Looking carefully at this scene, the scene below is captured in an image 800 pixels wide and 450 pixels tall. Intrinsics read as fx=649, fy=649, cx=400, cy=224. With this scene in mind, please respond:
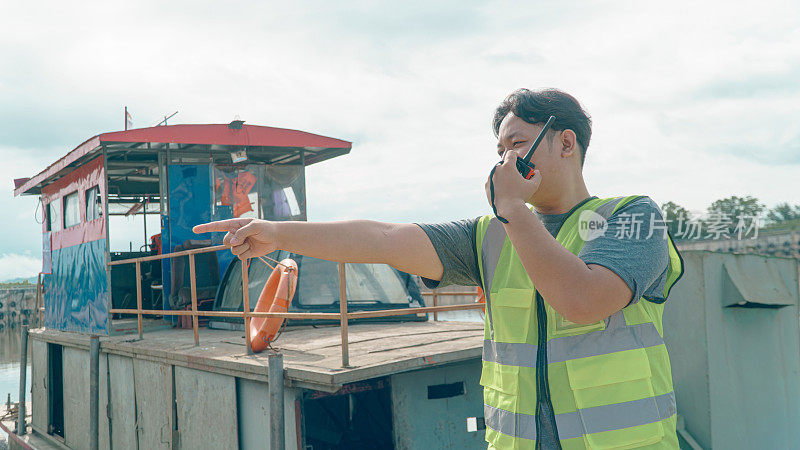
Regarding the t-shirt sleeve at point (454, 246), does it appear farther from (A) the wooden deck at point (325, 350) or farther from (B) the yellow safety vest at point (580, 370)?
(A) the wooden deck at point (325, 350)

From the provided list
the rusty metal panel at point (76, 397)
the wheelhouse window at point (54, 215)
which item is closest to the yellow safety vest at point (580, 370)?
the rusty metal panel at point (76, 397)

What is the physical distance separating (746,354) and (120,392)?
19.5 ft

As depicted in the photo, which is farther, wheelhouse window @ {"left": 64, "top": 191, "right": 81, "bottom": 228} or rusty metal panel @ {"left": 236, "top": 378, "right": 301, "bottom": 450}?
wheelhouse window @ {"left": 64, "top": 191, "right": 81, "bottom": 228}

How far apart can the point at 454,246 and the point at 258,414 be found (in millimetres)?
3160

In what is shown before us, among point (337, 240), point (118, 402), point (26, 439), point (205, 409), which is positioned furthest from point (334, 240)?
point (26, 439)

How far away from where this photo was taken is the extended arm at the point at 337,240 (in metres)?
1.81

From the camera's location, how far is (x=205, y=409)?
17.1ft

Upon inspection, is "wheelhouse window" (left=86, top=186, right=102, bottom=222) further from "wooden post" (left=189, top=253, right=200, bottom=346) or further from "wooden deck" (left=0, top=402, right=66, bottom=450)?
"wooden post" (left=189, top=253, right=200, bottom=346)

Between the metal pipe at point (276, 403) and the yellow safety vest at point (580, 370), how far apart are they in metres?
2.68

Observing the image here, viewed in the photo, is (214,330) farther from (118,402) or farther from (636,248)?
(636,248)

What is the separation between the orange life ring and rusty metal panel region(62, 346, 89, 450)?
3.50 metres

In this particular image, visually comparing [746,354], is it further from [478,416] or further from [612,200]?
[612,200]

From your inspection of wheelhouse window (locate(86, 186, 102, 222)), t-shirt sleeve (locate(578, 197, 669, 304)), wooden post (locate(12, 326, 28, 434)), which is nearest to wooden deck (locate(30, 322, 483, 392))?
wheelhouse window (locate(86, 186, 102, 222))

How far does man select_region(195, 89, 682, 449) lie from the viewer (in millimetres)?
1419
